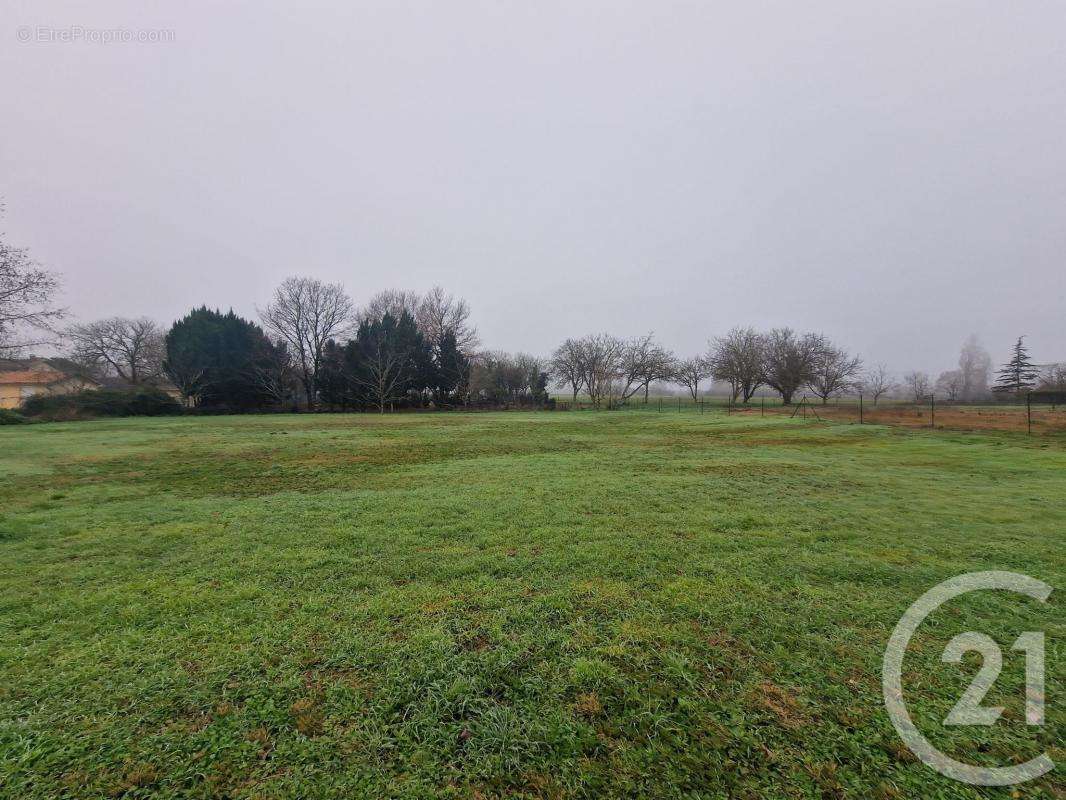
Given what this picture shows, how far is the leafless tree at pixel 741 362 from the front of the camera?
5019cm

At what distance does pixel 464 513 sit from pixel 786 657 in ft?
13.8

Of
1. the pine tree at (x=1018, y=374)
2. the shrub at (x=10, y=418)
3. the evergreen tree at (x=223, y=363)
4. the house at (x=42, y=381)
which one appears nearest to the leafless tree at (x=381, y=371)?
the evergreen tree at (x=223, y=363)

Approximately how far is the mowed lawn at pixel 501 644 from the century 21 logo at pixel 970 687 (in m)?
0.06

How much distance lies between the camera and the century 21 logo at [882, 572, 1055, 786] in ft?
6.20

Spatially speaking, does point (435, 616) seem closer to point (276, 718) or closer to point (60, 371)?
point (276, 718)

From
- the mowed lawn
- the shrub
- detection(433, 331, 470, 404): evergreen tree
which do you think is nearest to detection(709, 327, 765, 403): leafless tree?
detection(433, 331, 470, 404): evergreen tree

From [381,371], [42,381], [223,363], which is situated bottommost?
[42,381]

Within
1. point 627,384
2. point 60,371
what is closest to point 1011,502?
point 627,384

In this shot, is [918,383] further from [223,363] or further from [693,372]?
[223,363]

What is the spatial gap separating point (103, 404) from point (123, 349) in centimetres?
2193

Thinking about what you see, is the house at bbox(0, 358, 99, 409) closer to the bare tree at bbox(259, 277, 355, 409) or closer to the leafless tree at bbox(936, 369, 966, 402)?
the bare tree at bbox(259, 277, 355, 409)

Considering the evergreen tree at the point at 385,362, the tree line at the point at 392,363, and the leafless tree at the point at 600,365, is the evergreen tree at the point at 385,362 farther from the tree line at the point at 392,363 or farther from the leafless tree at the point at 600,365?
the leafless tree at the point at 600,365

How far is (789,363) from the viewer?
49.3m

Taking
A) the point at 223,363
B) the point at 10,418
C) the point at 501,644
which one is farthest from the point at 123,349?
the point at 501,644
